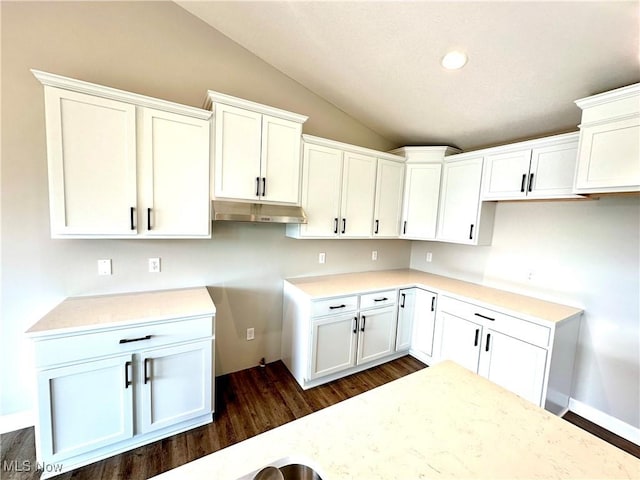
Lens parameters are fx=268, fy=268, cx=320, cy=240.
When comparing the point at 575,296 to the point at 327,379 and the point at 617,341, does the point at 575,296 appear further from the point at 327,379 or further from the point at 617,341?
the point at 327,379

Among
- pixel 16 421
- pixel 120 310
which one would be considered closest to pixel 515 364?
pixel 120 310

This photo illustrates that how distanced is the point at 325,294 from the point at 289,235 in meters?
0.74

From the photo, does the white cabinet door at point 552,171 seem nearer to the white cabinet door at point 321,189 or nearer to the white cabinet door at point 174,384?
the white cabinet door at point 321,189

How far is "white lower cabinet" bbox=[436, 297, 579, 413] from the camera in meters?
2.11

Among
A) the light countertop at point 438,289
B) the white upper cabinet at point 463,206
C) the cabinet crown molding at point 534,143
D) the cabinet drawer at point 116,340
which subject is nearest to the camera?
the cabinet drawer at point 116,340

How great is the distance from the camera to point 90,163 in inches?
68.5

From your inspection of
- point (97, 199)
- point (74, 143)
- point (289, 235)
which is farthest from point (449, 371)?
point (74, 143)

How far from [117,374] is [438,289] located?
2798mm

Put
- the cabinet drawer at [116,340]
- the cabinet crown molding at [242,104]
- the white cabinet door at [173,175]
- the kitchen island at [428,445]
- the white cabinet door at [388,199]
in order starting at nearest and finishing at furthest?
1. the kitchen island at [428,445]
2. the cabinet drawer at [116,340]
3. the white cabinet door at [173,175]
4. the cabinet crown molding at [242,104]
5. the white cabinet door at [388,199]

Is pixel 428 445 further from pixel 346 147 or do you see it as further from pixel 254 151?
pixel 346 147

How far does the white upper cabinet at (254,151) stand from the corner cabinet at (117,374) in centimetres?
100

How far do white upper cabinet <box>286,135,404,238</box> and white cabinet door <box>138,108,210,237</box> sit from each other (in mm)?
899

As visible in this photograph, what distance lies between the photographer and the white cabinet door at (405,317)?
2.95m

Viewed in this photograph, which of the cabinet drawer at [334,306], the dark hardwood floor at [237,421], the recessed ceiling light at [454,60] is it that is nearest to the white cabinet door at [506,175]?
the recessed ceiling light at [454,60]
